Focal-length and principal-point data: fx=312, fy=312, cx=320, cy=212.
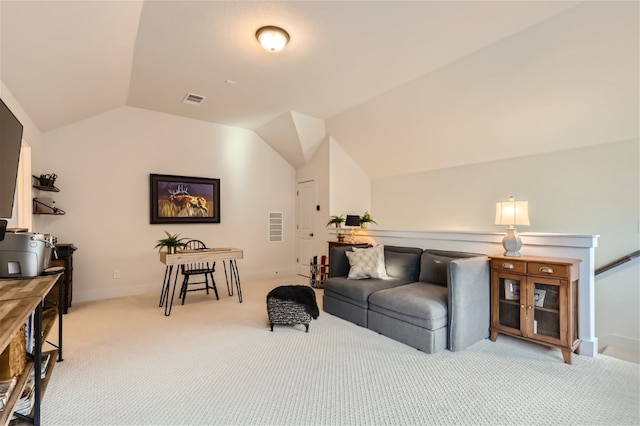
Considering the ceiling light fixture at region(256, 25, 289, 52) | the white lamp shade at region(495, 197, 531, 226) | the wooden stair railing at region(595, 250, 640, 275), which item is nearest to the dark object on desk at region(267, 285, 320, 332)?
the white lamp shade at region(495, 197, 531, 226)

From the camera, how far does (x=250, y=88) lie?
3.93m

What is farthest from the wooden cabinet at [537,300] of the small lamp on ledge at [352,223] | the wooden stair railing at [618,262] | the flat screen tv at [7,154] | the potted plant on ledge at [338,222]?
→ the flat screen tv at [7,154]

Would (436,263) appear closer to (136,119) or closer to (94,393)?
(94,393)

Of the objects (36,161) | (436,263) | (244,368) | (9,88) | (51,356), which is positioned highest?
(9,88)

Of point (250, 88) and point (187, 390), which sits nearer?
point (187, 390)

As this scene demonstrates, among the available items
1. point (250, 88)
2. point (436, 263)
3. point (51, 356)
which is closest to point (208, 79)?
point (250, 88)

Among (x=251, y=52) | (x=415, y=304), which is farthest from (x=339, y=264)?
(x=251, y=52)

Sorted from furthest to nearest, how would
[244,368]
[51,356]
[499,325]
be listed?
1. [499,325]
2. [244,368]
3. [51,356]

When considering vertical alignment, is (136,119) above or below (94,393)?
above

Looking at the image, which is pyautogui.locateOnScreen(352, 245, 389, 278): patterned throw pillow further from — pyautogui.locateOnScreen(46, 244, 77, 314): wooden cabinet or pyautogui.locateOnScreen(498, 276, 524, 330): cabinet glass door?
pyautogui.locateOnScreen(46, 244, 77, 314): wooden cabinet

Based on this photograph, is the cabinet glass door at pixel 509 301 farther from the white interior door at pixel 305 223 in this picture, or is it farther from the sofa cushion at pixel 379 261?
the white interior door at pixel 305 223

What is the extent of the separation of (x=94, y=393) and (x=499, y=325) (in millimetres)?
3256

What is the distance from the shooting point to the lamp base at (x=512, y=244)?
2.87 metres

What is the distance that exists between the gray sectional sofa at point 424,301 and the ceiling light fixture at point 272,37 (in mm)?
2425
